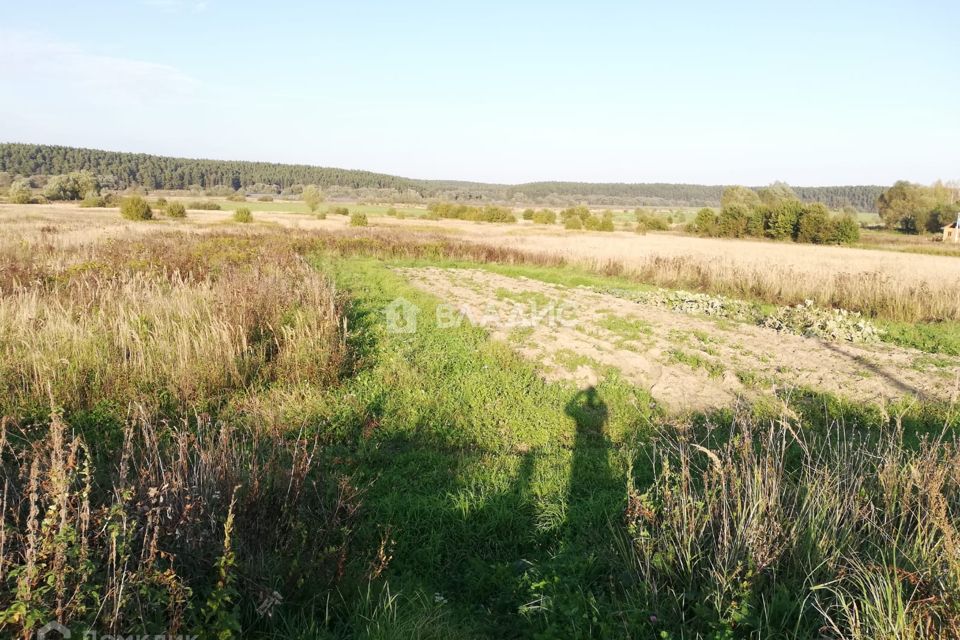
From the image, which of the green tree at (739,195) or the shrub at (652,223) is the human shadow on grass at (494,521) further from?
the green tree at (739,195)

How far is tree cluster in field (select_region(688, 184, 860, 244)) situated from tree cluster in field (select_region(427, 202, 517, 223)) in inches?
844

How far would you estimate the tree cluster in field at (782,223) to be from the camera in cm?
4194

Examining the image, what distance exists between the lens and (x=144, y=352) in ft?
20.7

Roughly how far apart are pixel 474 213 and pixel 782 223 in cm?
3350

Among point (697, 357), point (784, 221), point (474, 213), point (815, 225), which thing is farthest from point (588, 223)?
point (697, 357)

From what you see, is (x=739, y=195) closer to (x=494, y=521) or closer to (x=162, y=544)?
(x=494, y=521)

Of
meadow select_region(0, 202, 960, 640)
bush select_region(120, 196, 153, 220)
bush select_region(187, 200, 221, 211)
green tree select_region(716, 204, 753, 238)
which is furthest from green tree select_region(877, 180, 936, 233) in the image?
bush select_region(187, 200, 221, 211)

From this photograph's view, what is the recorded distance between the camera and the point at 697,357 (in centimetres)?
813

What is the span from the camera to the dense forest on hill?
106 meters

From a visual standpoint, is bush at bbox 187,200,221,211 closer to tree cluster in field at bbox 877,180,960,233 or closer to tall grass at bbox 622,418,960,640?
tall grass at bbox 622,418,960,640

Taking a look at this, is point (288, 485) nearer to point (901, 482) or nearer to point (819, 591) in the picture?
point (819, 591)

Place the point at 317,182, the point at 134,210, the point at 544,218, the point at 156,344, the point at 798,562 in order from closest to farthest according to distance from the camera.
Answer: the point at 798,562, the point at 156,344, the point at 134,210, the point at 544,218, the point at 317,182

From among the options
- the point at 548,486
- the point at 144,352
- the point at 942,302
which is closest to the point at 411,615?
the point at 548,486

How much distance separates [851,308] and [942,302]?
75.6 inches
